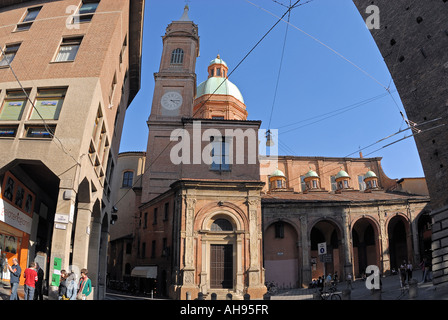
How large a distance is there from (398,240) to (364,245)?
3.32 metres

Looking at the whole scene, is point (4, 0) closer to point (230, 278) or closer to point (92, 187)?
point (92, 187)

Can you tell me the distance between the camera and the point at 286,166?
47.5 metres

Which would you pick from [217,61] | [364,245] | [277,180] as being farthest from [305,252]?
[217,61]

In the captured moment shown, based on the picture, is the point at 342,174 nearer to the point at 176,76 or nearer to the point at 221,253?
the point at 176,76

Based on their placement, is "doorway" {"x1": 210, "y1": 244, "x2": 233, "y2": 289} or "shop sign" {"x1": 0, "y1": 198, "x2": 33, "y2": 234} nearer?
"shop sign" {"x1": 0, "y1": 198, "x2": 33, "y2": 234}

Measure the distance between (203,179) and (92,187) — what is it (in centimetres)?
1003

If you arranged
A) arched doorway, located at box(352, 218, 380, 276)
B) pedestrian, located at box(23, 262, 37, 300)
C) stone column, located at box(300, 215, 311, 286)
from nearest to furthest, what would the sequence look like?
pedestrian, located at box(23, 262, 37, 300) → stone column, located at box(300, 215, 311, 286) → arched doorway, located at box(352, 218, 380, 276)

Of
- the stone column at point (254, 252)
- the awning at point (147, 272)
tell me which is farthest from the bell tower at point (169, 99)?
the stone column at point (254, 252)

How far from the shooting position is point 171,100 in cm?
3684

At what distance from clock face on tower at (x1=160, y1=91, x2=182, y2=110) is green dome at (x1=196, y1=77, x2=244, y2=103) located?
10346 mm

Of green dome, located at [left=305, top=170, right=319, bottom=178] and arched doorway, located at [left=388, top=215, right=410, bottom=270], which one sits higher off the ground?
green dome, located at [left=305, top=170, right=319, bottom=178]

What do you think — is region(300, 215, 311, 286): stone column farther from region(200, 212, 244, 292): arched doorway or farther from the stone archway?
region(200, 212, 244, 292): arched doorway

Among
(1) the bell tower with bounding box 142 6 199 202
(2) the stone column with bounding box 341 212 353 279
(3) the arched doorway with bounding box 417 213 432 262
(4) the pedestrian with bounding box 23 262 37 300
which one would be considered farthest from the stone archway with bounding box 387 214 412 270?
(4) the pedestrian with bounding box 23 262 37 300

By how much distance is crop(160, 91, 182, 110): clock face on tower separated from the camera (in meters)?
36.5
